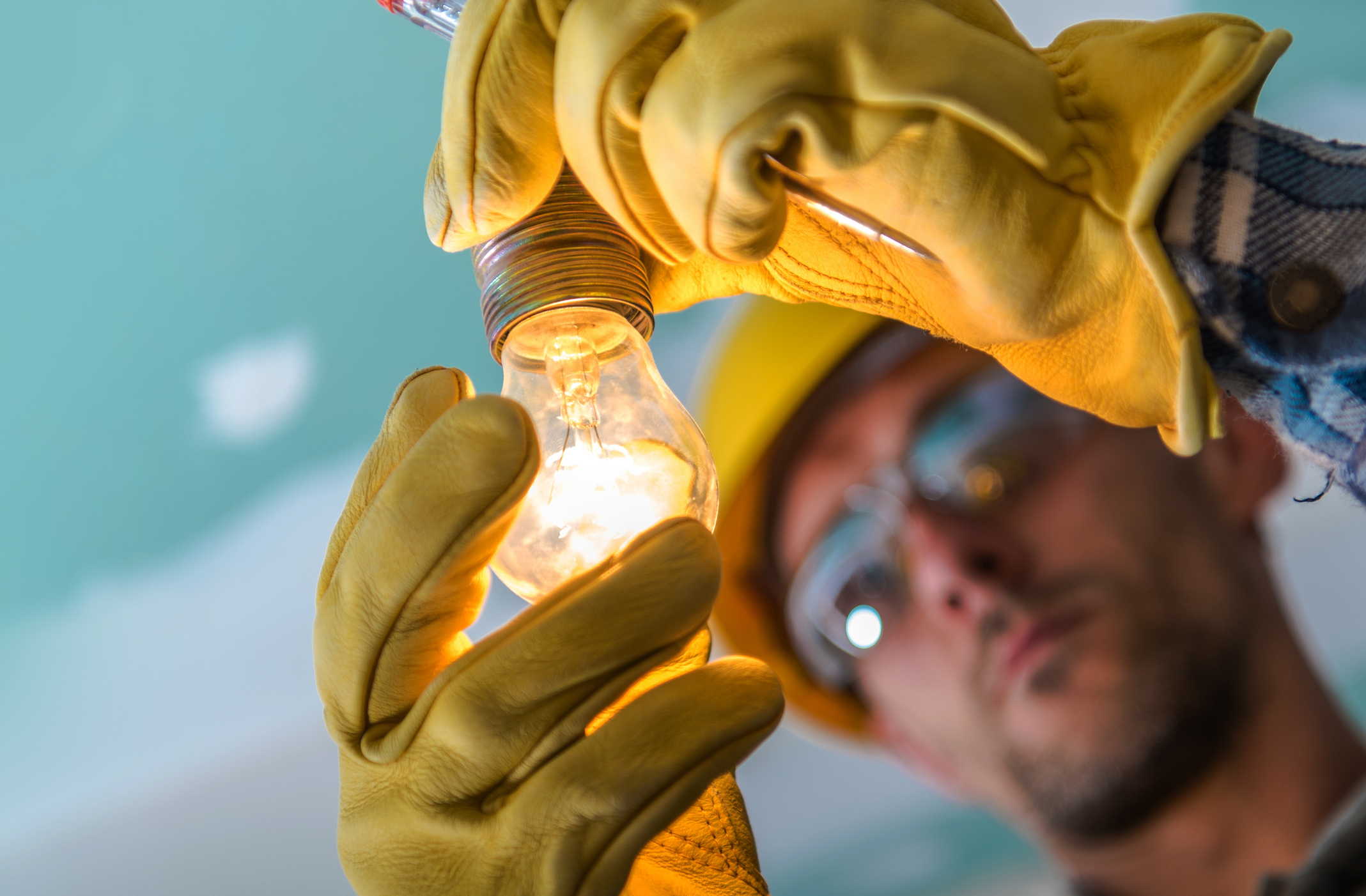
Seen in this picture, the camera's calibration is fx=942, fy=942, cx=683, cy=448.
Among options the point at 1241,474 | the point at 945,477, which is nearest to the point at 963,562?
the point at 945,477

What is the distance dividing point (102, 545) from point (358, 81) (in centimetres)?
70

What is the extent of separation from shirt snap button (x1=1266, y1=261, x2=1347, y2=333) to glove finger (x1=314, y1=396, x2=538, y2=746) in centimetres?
40

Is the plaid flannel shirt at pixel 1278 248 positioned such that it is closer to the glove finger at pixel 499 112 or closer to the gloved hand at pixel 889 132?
the gloved hand at pixel 889 132

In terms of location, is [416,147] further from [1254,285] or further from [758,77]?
[1254,285]

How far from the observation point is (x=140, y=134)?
1148 millimetres

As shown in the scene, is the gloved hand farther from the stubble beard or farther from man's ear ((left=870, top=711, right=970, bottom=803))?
man's ear ((left=870, top=711, right=970, bottom=803))

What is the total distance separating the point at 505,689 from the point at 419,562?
0.24 feet

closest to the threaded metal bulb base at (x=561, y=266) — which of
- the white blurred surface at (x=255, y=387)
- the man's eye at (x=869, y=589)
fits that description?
the white blurred surface at (x=255, y=387)

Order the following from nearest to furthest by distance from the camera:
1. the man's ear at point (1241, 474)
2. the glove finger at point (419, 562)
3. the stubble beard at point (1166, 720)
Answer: the glove finger at point (419, 562) < the stubble beard at point (1166, 720) < the man's ear at point (1241, 474)

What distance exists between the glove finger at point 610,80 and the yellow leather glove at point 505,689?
0.44 ft

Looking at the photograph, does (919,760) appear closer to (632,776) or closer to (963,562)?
(963,562)

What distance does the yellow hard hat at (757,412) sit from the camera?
139 cm

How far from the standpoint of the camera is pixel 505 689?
18.0 inches

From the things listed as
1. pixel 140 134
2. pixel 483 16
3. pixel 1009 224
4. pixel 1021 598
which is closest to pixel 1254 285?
pixel 1009 224
